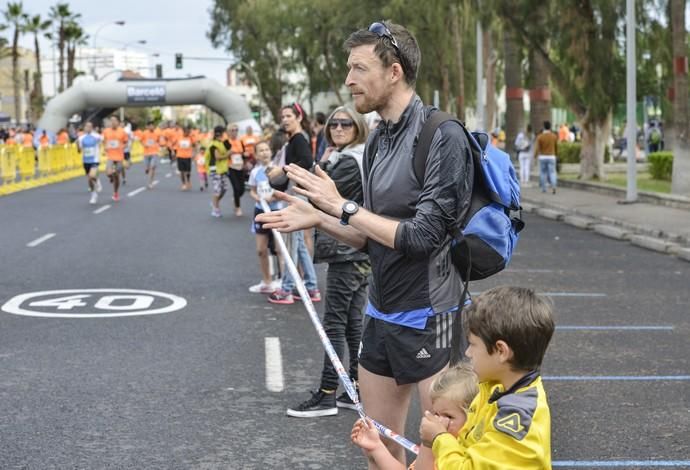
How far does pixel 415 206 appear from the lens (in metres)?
3.74

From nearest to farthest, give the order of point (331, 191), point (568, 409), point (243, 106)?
point (331, 191) < point (568, 409) < point (243, 106)

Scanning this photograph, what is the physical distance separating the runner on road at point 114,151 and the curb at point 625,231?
9.49 metres

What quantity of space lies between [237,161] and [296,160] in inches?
385

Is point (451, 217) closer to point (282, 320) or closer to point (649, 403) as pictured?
point (649, 403)

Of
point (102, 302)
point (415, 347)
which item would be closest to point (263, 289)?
point (102, 302)

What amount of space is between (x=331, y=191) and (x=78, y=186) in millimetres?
31077

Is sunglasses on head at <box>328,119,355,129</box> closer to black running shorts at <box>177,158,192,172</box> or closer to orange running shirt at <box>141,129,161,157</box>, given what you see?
black running shorts at <box>177,158,192,172</box>

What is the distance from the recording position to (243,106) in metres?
61.0

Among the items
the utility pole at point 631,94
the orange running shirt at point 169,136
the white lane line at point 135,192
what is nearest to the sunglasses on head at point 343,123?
the utility pole at point 631,94

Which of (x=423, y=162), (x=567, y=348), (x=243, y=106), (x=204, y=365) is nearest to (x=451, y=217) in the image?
(x=423, y=162)

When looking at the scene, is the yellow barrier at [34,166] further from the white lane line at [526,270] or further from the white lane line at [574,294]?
the white lane line at [574,294]

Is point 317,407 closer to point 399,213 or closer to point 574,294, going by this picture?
point 399,213

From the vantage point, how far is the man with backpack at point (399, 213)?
11.9 feet

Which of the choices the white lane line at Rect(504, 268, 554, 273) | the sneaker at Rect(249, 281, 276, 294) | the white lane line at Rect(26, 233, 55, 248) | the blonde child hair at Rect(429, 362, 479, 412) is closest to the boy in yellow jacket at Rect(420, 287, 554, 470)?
the blonde child hair at Rect(429, 362, 479, 412)
